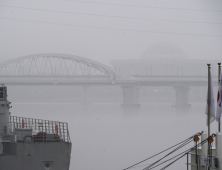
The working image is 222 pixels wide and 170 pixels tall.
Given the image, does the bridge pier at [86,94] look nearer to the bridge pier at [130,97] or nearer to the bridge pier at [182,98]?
the bridge pier at [130,97]

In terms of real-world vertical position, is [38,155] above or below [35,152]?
below

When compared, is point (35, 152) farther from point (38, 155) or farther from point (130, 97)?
point (130, 97)

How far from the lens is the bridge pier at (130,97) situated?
12044cm

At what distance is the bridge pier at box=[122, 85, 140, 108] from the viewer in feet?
395

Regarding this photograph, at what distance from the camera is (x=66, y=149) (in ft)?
68.2

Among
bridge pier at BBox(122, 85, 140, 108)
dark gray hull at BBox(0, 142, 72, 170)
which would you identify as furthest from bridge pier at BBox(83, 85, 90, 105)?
dark gray hull at BBox(0, 142, 72, 170)

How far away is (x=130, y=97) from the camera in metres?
122

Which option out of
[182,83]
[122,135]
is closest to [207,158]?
[122,135]

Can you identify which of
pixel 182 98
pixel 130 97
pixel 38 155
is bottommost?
pixel 182 98

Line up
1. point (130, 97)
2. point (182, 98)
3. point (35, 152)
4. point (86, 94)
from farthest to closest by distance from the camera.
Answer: point (86, 94) < point (182, 98) < point (130, 97) < point (35, 152)

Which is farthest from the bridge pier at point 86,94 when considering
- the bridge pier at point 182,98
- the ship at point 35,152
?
the ship at point 35,152

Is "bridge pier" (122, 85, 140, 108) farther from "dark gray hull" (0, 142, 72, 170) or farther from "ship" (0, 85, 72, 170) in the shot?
"dark gray hull" (0, 142, 72, 170)

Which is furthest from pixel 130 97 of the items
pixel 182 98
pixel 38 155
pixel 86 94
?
pixel 38 155

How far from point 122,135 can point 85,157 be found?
1947 cm
